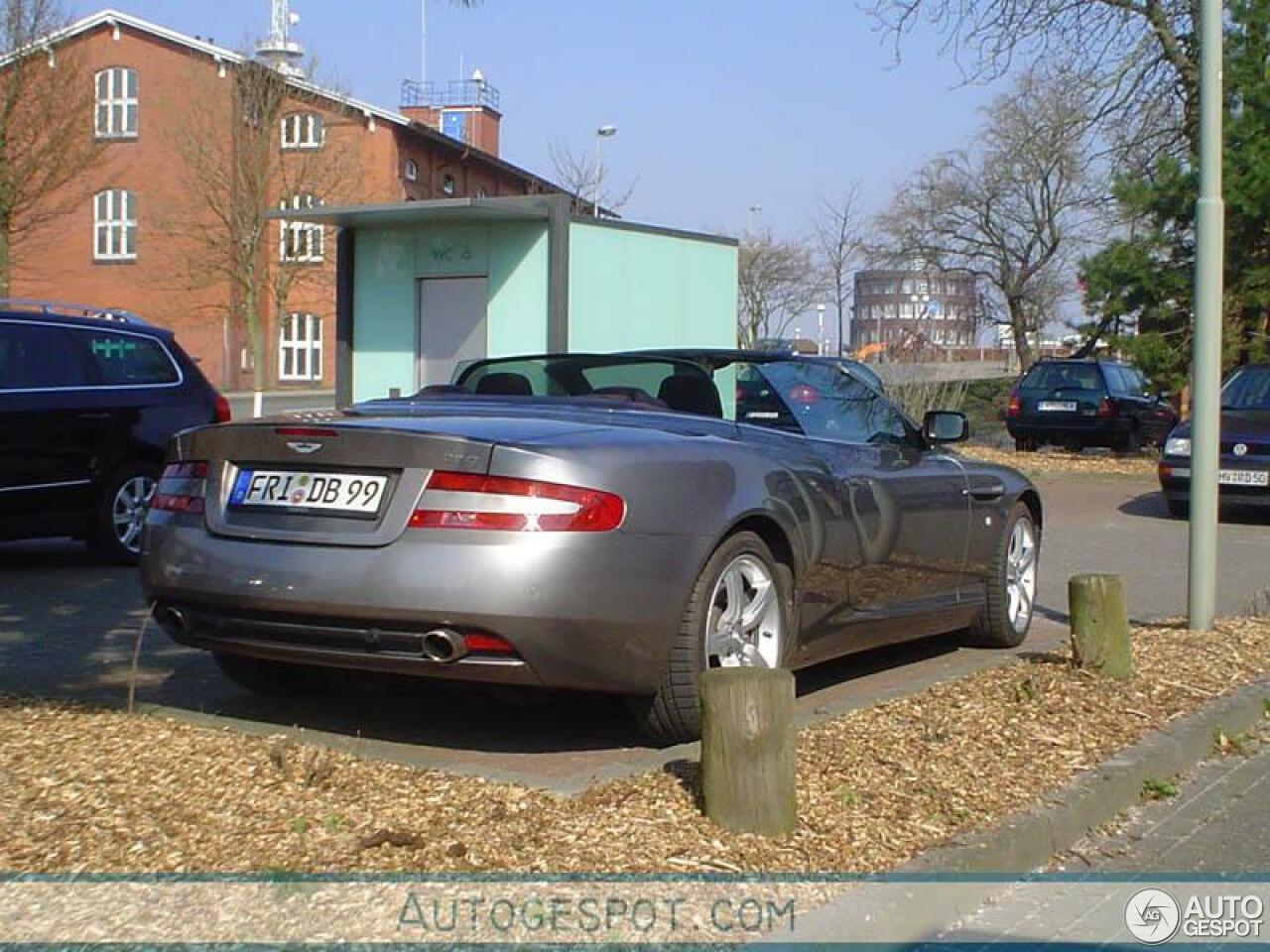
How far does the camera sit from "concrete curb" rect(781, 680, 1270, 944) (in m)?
4.04

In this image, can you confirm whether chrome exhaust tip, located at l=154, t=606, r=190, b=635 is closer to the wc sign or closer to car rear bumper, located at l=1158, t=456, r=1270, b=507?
the wc sign

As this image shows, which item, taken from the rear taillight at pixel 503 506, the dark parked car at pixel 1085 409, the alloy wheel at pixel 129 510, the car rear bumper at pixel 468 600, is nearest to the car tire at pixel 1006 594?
the car rear bumper at pixel 468 600

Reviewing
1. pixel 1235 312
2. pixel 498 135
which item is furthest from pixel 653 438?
pixel 498 135

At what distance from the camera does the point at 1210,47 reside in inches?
320

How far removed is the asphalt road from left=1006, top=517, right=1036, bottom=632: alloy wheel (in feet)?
0.79

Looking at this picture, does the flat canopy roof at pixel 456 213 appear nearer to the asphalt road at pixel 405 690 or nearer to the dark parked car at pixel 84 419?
the dark parked car at pixel 84 419

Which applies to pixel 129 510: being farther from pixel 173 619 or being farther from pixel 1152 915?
pixel 1152 915

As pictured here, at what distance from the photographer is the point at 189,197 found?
152 feet

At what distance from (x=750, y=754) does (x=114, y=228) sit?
168ft

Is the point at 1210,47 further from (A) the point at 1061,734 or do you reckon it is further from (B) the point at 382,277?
(B) the point at 382,277

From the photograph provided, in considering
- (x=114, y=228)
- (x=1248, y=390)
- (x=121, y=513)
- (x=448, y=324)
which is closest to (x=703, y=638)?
(x=121, y=513)

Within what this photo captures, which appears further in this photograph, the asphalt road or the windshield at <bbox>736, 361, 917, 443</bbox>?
the windshield at <bbox>736, 361, 917, 443</bbox>

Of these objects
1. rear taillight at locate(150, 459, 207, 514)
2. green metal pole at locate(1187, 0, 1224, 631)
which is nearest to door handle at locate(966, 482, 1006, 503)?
green metal pole at locate(1187, 0, 1224, 631)

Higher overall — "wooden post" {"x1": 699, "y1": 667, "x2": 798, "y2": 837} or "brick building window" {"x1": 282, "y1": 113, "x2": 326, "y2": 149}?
"brick building window" {"x1": 282, "y1": 113, "x2": 326, "y2": 149}
